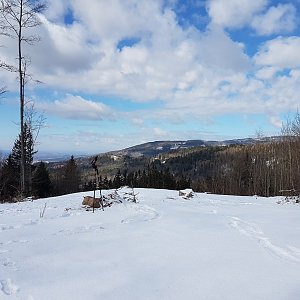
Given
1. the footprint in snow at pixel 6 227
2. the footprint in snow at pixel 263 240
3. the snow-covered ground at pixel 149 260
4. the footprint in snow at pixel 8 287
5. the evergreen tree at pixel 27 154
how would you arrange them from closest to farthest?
1. the footprint in snow at pixel 8 287
2. the snow-covered ground at pixel 149 260
3. the footprint in snow at pixel 263 240
4. the footprint in snow at pixel 6 227
5. the evergreen tree at pixel 27 154

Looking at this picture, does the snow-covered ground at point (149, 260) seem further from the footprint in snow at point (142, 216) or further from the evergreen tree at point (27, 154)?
the evergreen tree at point (27, 154)

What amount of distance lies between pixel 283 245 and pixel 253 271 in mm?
1654

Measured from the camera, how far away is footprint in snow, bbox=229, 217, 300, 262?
196 inches

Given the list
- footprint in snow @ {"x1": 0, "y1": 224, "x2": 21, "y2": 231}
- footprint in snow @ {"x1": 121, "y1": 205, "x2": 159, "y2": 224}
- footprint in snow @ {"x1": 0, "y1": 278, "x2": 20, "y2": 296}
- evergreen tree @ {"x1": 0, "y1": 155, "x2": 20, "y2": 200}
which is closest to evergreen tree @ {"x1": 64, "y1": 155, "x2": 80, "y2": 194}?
evergreen tree @ {"x1": 0, "y1": 155, "x2": 20, "y2": 200}

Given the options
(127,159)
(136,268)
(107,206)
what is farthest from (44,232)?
(127,159)

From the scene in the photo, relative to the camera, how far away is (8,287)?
11.5ft

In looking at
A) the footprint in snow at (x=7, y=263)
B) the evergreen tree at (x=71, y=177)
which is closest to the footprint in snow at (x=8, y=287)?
the footprint in snow at (x=7, y=263)

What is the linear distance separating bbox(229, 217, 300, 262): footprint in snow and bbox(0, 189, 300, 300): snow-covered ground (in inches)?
0.6

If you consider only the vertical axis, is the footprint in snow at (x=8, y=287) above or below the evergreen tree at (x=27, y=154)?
below

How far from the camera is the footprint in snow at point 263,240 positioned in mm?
4977

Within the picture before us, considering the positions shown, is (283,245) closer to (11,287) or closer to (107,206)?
(11,287)

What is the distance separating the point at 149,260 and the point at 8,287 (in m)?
1.81

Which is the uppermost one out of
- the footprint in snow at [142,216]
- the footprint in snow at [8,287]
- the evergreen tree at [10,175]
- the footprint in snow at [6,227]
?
the evergreen tree at [10,175]

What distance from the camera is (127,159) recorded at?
181 metres
